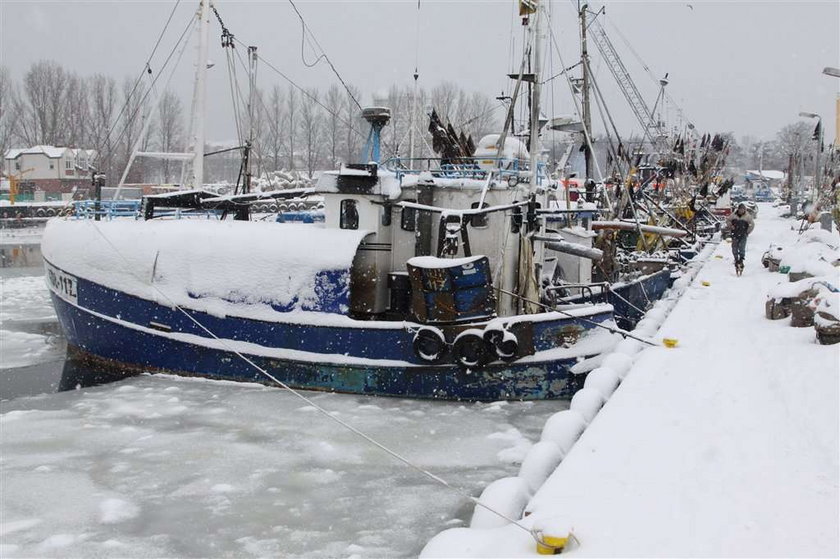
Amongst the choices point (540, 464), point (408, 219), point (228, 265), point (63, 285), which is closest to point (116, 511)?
point (540, 464)

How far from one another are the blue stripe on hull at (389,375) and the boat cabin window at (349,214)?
2.36 m

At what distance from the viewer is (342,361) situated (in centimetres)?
990

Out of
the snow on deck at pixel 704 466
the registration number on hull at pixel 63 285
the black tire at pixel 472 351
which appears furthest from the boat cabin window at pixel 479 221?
the registration number on hull at pixel 63 285

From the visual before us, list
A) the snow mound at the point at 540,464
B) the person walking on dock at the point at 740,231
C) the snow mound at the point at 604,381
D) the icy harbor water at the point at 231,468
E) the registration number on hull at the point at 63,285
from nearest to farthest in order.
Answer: the snow mound at the point at 540,464
the icy harbor water at the point at 231,468
the snow mound at the point at 604,381
the registration number on hull at the point at 63,285
the person walking on dock at the point at 740,231

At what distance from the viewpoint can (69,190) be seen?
55.5 m

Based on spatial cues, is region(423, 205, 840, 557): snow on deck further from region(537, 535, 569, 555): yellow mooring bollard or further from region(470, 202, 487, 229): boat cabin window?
region(470, 202, 487, 229): boat cabin window

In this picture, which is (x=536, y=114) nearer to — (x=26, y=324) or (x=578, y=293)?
(x=578, y=293)

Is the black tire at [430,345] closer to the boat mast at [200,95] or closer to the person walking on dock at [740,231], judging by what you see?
the boat mast at [200,95]

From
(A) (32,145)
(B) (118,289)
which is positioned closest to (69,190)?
(A) (32,145)

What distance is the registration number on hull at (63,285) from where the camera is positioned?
463 inches

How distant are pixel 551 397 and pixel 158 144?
2658 inches

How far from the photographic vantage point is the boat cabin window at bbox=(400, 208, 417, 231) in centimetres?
1109

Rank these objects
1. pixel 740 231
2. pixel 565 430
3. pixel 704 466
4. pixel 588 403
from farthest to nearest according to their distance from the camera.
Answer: pixel 740 231, pixel 588 403, pixel 565 430, pixel 704 466

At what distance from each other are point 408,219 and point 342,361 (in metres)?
2.61
